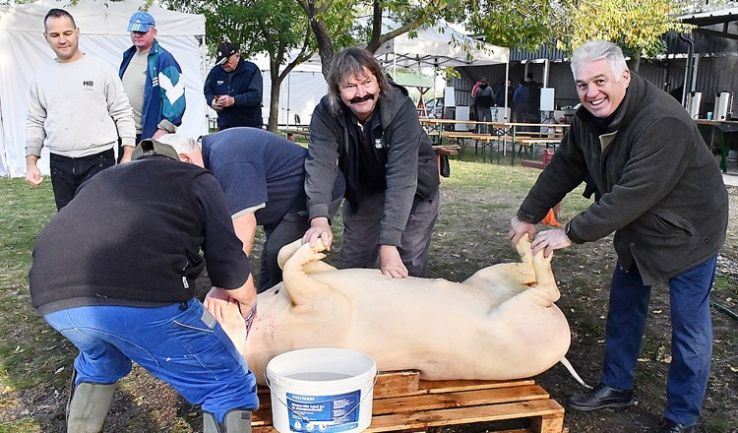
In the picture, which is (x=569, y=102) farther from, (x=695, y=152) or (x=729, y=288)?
(x=695, y=152)

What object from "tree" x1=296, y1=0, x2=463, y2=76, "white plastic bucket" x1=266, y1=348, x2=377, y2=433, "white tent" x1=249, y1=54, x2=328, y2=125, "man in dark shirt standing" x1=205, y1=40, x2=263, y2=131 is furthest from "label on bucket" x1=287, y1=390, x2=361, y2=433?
"white tent" x1=249, y1=54, x2=328, y2=125

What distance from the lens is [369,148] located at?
3105 mm

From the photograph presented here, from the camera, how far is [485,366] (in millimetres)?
2760

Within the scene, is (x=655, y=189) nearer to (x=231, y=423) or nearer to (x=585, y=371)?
(x=585, y=371)

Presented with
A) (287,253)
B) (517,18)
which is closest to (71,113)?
(287,253)

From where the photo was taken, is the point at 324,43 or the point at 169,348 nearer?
the point at 169,348

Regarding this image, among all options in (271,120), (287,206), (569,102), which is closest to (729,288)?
(287,206)

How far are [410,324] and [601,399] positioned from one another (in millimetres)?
1022

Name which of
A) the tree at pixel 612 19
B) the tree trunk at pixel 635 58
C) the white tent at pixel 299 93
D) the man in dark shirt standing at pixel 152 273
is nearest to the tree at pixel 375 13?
the tree at pixel 612 19

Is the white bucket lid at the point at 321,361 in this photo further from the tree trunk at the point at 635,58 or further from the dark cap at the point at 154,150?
the tree trunk at the point at 635,58

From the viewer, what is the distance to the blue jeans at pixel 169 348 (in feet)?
6.48

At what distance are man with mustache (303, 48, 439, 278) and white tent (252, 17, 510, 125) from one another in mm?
4489

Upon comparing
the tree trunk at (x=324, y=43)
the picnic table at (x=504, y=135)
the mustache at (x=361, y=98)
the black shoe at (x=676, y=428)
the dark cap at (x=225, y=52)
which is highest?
the tree trunk at (x=324, y=43)

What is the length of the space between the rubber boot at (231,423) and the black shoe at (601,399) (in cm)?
160
